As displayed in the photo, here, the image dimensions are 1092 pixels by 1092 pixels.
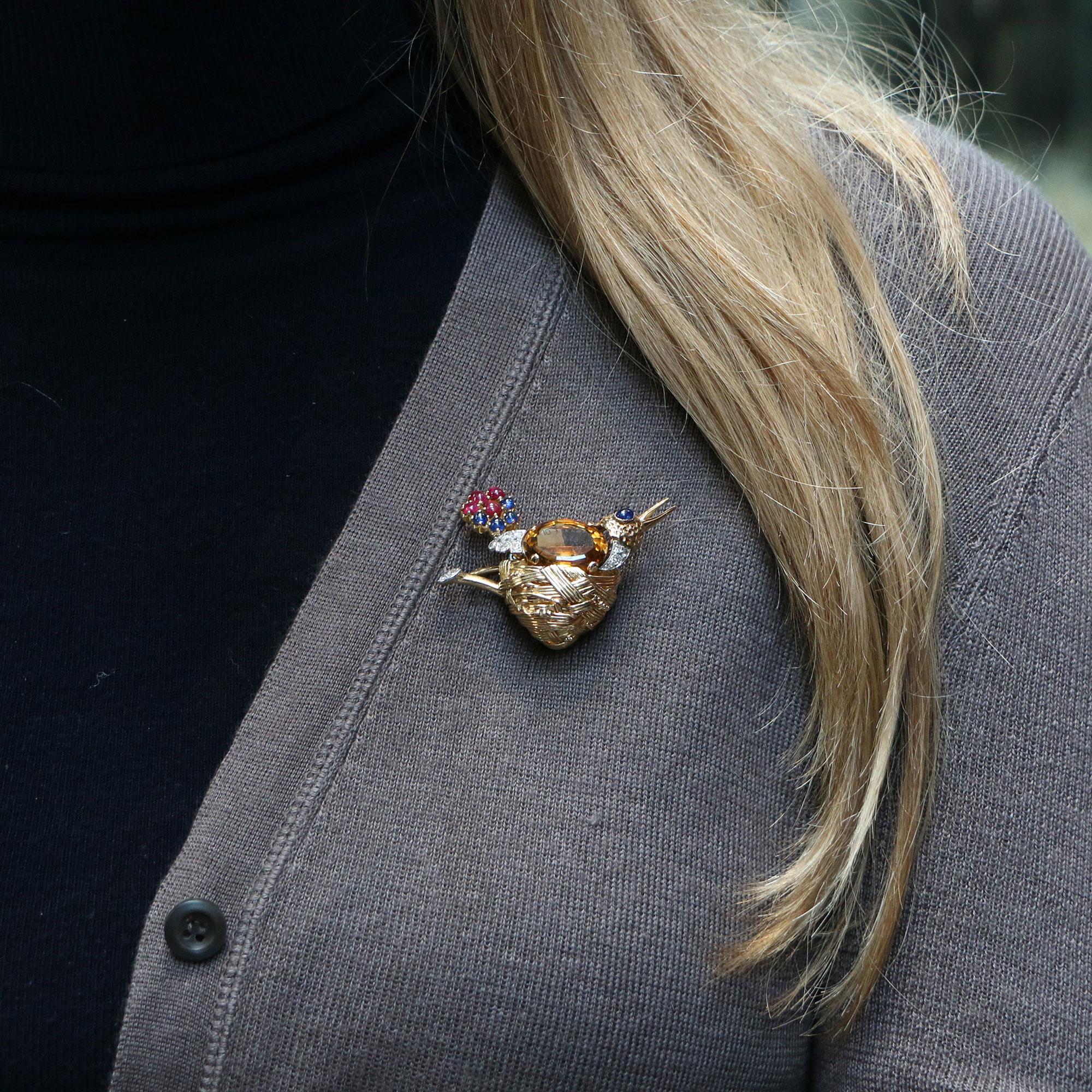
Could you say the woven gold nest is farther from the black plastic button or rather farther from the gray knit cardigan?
the black plastic button

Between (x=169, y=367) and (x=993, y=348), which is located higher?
(x=169, y=367)

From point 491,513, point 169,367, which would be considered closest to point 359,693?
point 491,513

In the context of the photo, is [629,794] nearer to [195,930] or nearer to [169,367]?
[195,930]

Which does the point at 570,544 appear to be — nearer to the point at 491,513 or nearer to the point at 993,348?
the point at 491,513

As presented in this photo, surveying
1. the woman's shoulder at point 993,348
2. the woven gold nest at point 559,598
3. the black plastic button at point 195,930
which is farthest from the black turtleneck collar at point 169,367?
the woman's shoulder at point 993,348

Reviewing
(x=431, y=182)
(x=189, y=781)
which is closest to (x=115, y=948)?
(x=189, y=781)

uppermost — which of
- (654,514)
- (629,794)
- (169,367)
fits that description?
(169,367)

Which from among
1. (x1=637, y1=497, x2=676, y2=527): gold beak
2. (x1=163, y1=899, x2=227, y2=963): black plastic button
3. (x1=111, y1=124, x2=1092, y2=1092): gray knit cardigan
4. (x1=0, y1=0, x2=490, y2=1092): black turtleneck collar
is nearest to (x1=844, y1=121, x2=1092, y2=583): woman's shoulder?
(x1=111, y1=124, x2=1092, y2=1092): gray knit cardigan

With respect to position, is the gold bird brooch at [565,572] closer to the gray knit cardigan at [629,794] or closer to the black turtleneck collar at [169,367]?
the gray knit cardigan at [629,794]
